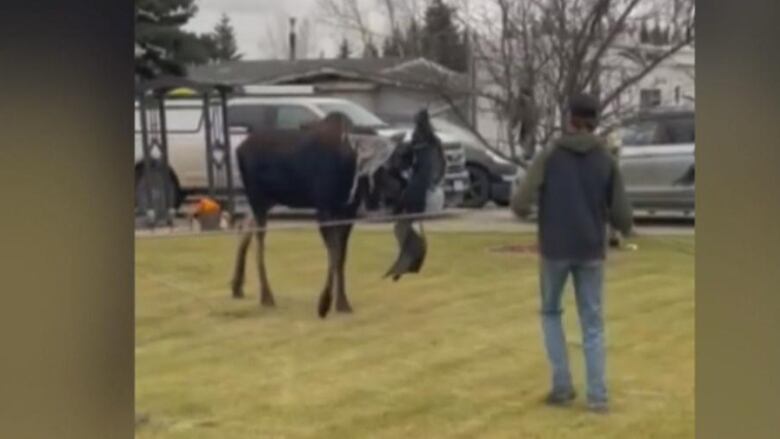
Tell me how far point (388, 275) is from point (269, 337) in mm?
316

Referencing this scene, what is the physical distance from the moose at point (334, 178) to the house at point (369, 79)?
6cm

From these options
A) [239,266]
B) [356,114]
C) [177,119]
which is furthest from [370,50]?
[239,266]

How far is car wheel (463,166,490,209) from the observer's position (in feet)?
10.2

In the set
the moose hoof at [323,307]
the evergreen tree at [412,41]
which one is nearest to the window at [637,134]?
Answer: the evergreen tree at [412,41]

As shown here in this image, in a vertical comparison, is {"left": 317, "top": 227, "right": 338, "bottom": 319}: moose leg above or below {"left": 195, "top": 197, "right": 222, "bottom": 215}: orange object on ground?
below

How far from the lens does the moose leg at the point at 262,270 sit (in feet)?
10.1

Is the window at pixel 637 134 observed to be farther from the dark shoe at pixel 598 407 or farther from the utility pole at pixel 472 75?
the dark shoe at pixel 598 407

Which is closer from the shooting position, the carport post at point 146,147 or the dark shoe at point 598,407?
the carport post at point 146,147

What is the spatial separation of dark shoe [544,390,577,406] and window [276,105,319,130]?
32.4 inches

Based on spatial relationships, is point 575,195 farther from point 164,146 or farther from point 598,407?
point 164,146

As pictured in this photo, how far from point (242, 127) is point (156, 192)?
279 mm

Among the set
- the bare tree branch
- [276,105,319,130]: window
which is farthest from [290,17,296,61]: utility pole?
the bare tree branch

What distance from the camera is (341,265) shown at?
10.2 ft

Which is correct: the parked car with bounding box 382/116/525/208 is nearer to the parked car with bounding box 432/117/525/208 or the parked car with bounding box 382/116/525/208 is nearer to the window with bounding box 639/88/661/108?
the parked car with bounding box 432/117/525/208
